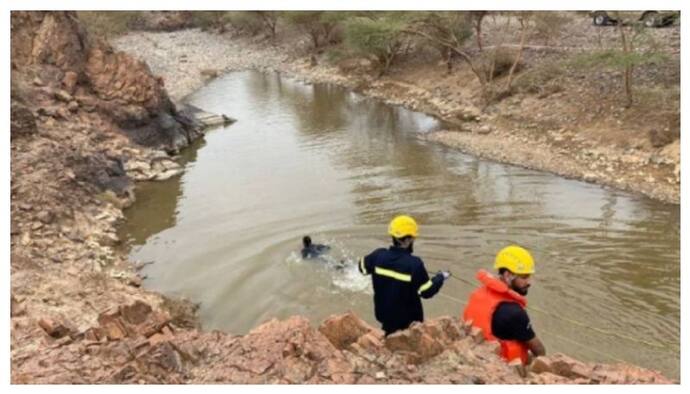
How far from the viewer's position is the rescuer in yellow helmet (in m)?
4.62

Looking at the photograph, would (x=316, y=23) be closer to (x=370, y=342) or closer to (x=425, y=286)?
(x=425, y=286)

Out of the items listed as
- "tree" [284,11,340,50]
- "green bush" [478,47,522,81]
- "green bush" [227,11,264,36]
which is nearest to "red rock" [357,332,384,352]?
"green bush" [478,47,522,81]

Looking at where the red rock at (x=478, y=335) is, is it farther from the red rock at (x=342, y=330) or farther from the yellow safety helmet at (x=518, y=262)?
the red rock at (x=342, y=330)

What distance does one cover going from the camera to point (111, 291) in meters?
8.45

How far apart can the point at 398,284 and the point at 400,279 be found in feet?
0.17

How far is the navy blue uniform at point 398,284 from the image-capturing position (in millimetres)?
4625

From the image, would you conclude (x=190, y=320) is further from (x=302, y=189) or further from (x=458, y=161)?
(x=458, y=161)

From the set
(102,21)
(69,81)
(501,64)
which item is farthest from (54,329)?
(102,21)

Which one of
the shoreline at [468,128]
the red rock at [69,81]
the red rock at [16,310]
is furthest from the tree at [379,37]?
the red rock at [16,310]

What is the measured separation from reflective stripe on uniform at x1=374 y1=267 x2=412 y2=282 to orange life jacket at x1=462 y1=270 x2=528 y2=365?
1.90 feet

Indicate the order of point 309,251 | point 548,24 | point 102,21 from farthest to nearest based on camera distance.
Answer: point 102,21 < point 548,24 < point 309,251

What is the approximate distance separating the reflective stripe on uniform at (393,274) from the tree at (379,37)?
16.2 meters

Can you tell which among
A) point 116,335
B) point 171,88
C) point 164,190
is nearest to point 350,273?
point 116,335

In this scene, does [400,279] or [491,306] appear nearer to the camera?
[491,306]
